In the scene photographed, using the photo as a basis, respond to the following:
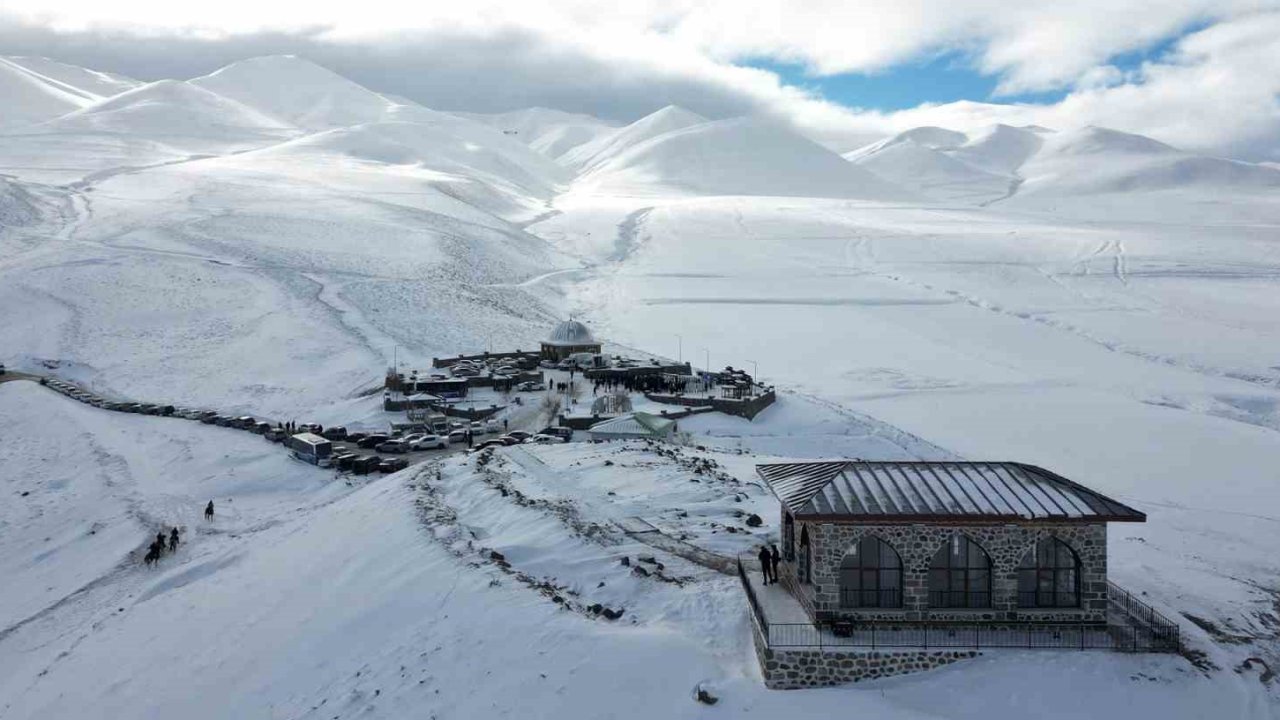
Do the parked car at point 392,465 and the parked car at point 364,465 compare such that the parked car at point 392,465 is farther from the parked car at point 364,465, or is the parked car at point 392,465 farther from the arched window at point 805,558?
the arched window at point 805,558

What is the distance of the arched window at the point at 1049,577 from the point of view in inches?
578

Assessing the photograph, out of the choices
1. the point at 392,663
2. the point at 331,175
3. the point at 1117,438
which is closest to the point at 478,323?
the point at 1117,438

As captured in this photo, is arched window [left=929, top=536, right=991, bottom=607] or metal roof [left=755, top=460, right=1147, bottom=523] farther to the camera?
arched window [left=929, top=536, right=991, bottom=607]

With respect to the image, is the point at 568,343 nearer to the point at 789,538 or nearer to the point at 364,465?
the point at 364,465

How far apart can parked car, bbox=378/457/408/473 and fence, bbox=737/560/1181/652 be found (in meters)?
19.6

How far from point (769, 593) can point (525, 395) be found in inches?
1151

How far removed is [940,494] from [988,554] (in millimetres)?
1066

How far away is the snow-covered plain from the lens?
14.9m

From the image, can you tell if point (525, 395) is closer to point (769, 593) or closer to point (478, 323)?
point (478, 323)

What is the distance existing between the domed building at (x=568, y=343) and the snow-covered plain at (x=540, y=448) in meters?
8.31

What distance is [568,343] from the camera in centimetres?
5331

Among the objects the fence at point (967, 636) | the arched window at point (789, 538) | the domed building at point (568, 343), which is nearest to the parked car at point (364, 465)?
the arched window at point (789, 538)

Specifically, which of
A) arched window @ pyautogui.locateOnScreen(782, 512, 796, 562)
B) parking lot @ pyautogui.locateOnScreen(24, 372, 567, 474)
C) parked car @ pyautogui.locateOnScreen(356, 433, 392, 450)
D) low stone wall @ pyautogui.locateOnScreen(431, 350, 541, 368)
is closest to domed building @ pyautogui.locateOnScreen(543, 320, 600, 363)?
low stone wall @ pyautogui.locateOnScreen(431, 350, 541, 368)

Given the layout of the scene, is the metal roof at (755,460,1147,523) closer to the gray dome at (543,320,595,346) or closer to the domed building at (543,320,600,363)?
the domed building at (543,320,600,363)
